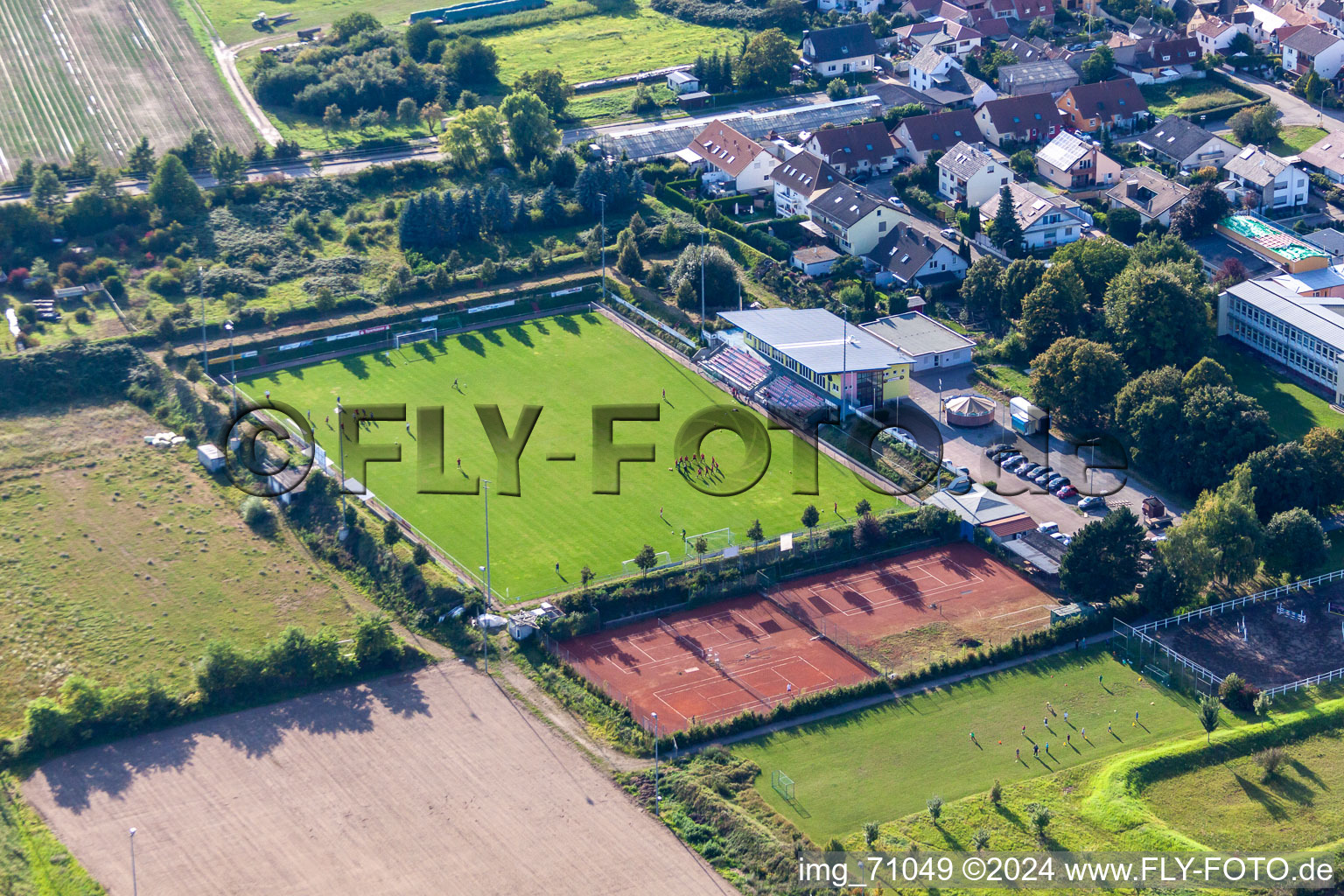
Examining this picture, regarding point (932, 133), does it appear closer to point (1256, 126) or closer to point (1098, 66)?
point (1098, 66)

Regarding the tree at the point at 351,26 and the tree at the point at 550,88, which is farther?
the tree at the point at 351,26

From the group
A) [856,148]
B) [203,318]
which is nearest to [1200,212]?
[856,148]

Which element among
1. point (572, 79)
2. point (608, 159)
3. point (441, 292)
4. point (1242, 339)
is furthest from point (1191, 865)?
point (572, 79)

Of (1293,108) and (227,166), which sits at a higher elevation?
(227,166)

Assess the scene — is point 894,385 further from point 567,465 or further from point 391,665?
point 391,665

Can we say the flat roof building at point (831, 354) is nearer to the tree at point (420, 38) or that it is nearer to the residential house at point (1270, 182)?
the residential house at point (1270, 182)

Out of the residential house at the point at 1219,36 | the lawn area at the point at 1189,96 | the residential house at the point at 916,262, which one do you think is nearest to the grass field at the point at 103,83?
the residential house at the point at 916,262
